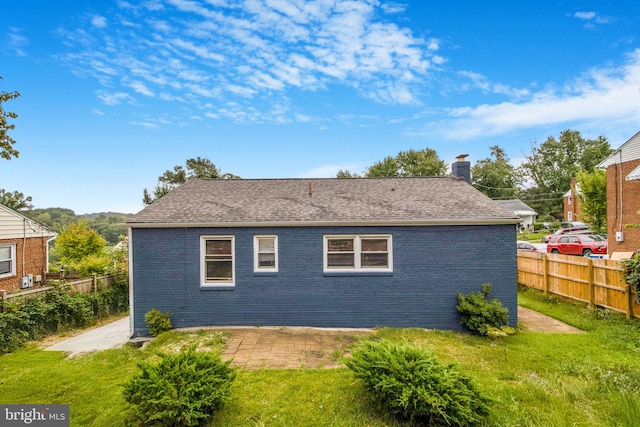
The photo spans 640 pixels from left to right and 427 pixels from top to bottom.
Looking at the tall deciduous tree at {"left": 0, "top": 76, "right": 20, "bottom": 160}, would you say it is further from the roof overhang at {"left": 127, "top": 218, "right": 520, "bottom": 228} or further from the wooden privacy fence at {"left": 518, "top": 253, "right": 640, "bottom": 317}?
the wooden privacy fence at {"left": 518, "top": 253, "right": 640, "bottom": 317}

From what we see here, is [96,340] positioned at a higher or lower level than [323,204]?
lower

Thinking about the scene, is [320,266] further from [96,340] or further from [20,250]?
[20,250]

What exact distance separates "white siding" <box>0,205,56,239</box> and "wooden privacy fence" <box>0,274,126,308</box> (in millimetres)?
4360

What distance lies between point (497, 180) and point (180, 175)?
5507 cm

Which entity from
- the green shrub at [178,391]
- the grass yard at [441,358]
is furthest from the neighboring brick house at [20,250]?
the green shrub at [178,391]

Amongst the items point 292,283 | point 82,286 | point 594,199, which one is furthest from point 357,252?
point 594,199

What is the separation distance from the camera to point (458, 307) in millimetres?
7930

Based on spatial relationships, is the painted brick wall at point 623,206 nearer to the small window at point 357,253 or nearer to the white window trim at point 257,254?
the small window at point 357,253

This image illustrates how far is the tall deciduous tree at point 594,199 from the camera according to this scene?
75.1 ft

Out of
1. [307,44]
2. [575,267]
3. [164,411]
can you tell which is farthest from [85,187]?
[575,267]

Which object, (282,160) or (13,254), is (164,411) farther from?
(282,160)

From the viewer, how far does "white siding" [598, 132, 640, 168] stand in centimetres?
1590

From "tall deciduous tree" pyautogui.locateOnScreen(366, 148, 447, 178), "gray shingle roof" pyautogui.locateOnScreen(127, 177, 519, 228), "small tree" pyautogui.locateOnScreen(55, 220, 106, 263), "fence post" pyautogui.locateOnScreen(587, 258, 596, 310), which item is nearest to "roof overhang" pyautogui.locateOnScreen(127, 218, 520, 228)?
"gray shingle roof" pyautogui.locateOnScreen(127, 177, 519, 228)

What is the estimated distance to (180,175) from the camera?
2667 centimetres
